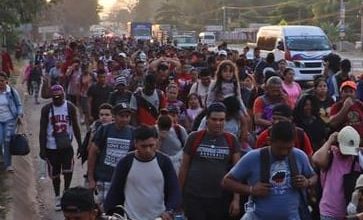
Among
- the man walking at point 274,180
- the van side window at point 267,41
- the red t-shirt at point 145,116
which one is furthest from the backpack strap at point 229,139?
the van side window at point 267,41

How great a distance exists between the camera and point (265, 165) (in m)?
5.44

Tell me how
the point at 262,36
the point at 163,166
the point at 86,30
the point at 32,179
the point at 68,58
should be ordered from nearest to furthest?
the point at 163,166, the point at 32,179, the point at 68,58, the point at 262,36, the point at 86,30

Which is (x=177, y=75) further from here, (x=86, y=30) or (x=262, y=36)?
(x=86, y=30)

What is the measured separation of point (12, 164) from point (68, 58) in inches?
349

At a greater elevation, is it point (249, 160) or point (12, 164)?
point (249, 160)

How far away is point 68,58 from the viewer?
72.1 ft

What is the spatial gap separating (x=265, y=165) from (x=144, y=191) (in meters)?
1.11

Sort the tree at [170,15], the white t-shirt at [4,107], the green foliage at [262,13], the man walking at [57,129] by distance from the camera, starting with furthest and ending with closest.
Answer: the tree at [170,15] < the green foliage at [262,13] < the white t-shirt at [4,107] < the man walking at [57,129]

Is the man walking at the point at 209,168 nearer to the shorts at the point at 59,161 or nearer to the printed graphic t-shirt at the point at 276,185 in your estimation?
the printed graphic t-shirt at the point at 276,185

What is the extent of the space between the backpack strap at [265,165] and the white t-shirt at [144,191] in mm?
940

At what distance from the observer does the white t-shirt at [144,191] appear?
19.8 feet

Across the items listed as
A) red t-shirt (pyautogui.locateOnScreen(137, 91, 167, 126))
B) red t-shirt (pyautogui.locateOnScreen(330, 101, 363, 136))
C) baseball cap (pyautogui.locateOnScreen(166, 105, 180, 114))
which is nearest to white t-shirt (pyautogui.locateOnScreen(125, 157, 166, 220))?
red t-shirt (pyautogui.locateOnScreen(330, 101, 363, 136))

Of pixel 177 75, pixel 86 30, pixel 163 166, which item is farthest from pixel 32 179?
pixel 86 30

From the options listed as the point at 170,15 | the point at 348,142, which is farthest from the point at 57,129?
the point at 170,15
